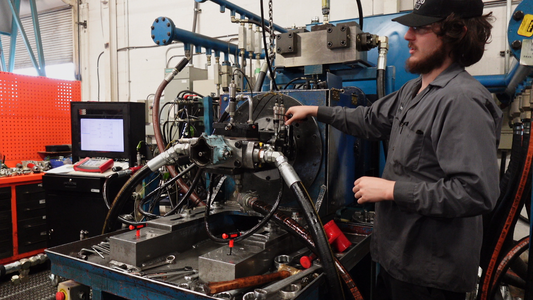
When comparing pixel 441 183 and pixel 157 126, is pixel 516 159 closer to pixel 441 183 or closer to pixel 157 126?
pixel 441 183

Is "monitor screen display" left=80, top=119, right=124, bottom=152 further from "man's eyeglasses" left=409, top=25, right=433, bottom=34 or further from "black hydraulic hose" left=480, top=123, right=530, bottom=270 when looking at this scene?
"black hydraulic hose" left=480, top=123, right=530, bottom=270

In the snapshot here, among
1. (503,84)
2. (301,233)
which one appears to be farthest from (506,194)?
(301,233)

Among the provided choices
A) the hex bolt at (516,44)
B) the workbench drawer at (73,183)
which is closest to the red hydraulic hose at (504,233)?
the hex bolt at (516,44)

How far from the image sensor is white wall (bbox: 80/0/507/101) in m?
3.60

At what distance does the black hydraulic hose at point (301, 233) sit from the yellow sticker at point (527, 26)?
3.50 ft

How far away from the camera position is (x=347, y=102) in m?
1.49

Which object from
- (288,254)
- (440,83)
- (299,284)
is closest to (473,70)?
(440,83)

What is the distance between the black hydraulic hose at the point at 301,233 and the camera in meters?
1.01

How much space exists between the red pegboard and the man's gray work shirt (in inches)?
127

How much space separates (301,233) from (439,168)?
16.9 inches

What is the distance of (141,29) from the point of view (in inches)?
180

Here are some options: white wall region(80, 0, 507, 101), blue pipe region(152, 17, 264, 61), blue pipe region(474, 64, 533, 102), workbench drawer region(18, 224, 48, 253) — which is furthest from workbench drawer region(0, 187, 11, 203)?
blue pipe region(474, 64, 533, 102)

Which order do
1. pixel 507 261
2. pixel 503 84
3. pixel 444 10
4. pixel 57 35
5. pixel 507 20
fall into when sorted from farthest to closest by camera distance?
pixel 57 35 < pixel 507 20 < pixel 503 84 < pixel 507 261 < pixel 444 10

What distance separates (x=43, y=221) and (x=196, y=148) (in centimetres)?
254
